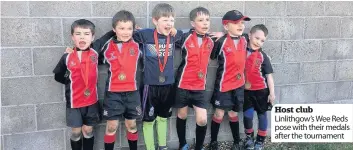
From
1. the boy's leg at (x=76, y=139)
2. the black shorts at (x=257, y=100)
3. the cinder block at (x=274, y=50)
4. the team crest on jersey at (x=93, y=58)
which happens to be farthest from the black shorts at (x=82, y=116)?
the cinder block at (x=274, y=50)

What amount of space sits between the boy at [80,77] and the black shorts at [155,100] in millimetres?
505

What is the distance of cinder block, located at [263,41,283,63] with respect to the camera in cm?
453

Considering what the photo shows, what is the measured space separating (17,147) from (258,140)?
268 cm

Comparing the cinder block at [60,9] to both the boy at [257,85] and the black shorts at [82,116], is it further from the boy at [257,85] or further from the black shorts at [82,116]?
the boy at [257,85]

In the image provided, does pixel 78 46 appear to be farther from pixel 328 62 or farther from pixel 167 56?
pixel 328 62

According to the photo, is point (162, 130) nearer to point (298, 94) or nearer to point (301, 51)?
point (298, 94)

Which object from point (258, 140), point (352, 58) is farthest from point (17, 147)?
point (352, 58)

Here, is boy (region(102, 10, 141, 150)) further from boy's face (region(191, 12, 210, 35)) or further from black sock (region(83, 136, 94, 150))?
boy's face (region(191, 12, 210, 35))

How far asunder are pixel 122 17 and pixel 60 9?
60cm

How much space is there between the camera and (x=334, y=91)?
511 cm

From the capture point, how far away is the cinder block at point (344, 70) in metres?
5.04

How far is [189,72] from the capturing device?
3.93 metres

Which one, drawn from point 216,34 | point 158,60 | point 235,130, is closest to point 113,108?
point 158,60

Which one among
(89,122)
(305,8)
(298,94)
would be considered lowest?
(89,122)
